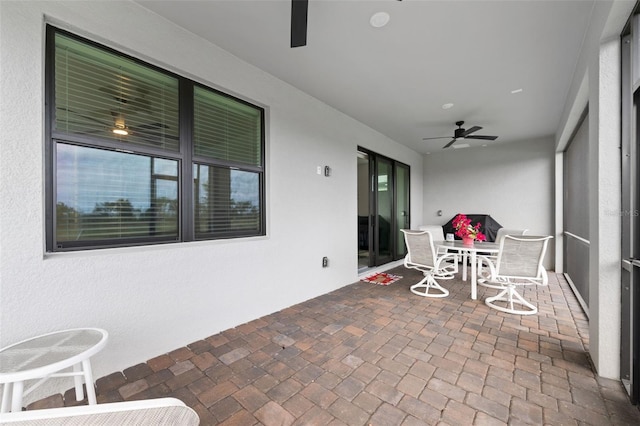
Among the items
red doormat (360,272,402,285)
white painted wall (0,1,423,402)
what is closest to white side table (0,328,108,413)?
white painted wall (0,1,423,402)

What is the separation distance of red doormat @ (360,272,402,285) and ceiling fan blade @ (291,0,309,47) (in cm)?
367

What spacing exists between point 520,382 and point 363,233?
428 centimetres

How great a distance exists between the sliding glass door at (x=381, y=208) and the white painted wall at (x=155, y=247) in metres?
1.35

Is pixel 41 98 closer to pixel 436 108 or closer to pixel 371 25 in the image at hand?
pixel 371 25

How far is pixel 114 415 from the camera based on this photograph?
2.41ft

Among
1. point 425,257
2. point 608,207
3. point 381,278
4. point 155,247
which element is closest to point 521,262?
point 425,257

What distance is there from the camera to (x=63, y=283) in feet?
5.66

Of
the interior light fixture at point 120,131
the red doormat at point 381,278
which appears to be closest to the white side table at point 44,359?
the interior light fixture at point 120,131

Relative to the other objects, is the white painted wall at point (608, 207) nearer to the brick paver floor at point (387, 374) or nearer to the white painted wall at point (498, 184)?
the brick paver floor at point (387, 374)

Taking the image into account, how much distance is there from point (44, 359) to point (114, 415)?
3.24ft

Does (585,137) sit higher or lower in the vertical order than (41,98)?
higher

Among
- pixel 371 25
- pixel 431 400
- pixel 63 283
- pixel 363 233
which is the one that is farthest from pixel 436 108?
pixel 63 283

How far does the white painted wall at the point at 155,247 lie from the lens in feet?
5.17

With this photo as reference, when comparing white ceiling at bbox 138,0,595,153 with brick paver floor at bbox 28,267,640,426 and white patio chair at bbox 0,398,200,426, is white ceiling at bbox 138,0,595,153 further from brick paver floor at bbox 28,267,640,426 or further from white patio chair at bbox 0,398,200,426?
brick paver floor at bbox 28,267,640,426
